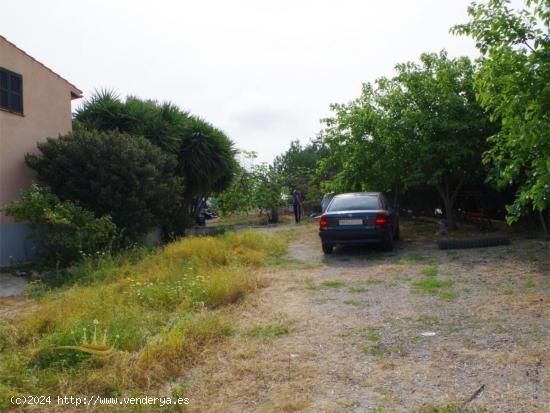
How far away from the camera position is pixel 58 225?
9.70 metres

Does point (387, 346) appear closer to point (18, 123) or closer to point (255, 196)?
point (18, 123)

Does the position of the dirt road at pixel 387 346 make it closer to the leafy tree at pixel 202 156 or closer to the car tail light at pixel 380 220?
the car tail light at pixel 380 220

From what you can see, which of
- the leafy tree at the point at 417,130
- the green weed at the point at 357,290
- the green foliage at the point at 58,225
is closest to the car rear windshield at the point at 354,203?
the leafy tree at the point at 417,130

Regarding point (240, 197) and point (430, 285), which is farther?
point (240, 197)

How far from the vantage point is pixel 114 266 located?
Result: 8.55 meters

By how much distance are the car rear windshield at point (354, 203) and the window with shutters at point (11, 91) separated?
306 inches

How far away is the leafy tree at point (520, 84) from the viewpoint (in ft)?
19.5

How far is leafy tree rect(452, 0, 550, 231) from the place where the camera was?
5.94m

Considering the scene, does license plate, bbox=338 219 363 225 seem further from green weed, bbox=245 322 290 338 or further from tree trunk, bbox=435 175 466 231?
green weed, bbox=245 322 290 338

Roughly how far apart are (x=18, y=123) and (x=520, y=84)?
414 inches

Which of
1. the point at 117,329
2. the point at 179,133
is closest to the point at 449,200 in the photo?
the point at 179,133

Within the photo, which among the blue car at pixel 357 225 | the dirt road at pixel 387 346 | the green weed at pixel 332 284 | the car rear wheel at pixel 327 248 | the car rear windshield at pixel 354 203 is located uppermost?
the car rear windshield at pixel 354 203

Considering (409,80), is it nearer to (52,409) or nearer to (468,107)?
(468,107)

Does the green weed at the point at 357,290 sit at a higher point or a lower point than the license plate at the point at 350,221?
lower
